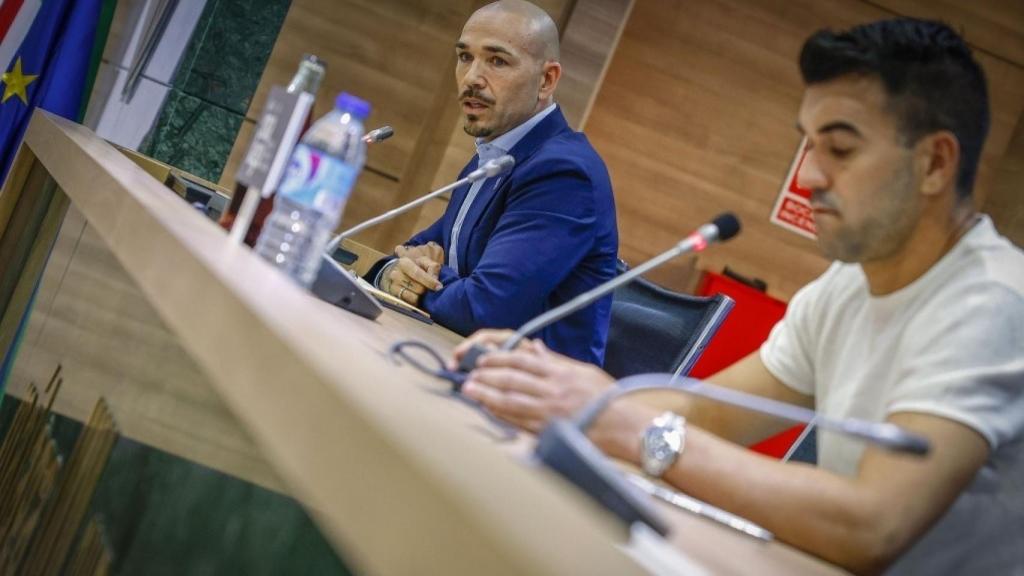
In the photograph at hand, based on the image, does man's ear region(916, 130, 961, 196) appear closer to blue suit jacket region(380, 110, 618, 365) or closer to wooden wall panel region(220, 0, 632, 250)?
blue suit jacket region(380, 110, 618, 365)

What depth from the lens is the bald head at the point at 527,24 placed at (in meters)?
3.18

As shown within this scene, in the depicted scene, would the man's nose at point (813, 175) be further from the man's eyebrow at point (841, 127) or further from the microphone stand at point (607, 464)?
the microphone stand at point (607, 464)

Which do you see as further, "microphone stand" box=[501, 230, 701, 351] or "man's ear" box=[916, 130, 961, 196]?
"man's ear" box=[916, 130, 961, 196]

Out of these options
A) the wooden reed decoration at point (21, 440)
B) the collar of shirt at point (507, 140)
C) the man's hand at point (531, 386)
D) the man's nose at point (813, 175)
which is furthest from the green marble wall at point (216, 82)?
the man's hand at point (531, 386)

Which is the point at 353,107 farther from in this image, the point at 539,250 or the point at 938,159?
the point at 539,250

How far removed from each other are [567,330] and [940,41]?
1222 millimetres

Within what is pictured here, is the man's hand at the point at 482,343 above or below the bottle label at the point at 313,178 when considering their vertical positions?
below

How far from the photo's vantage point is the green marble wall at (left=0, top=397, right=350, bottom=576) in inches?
36.3

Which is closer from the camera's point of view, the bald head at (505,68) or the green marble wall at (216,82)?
the bald head at (505,68)

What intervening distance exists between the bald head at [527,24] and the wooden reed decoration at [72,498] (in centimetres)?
200

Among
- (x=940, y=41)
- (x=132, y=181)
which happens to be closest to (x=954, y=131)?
(x=940, y=41)

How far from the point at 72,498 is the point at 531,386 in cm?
50

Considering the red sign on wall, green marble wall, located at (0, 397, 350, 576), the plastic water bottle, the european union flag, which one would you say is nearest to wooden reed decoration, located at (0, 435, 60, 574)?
green marble wall, located at (0, 397, 350, 576)

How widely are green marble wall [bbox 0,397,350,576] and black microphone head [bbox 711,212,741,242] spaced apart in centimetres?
70
